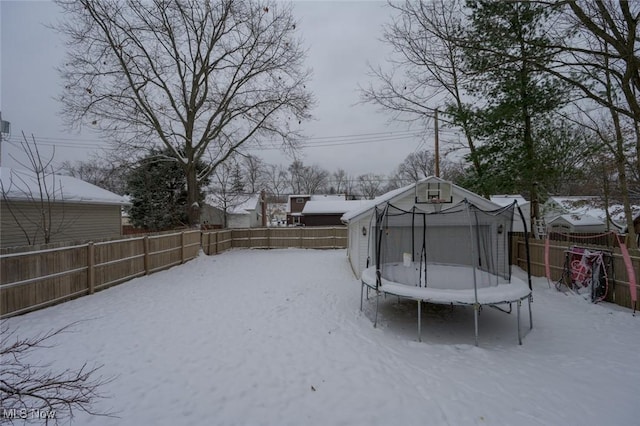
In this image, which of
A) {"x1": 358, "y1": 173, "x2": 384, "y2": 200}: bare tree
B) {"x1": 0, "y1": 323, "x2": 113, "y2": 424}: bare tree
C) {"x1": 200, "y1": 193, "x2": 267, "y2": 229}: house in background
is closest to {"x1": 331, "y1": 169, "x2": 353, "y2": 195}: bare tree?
{"x1": 358, "y1": 173, "x2": 384, "y2": 200}: bare tree

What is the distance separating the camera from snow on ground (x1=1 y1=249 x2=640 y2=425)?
3000 mm

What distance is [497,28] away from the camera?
21.7ft

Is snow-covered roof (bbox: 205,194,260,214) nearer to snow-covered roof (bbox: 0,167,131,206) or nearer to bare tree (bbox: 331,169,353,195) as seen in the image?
snow-covered roof (bbox: 0,167,131,206)

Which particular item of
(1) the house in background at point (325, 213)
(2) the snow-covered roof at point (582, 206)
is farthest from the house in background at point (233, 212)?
(2) the snow-covered roof at point (582, 206)

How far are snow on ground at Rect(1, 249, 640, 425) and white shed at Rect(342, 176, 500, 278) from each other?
7.35 feet

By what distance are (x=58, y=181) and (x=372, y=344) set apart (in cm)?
1309

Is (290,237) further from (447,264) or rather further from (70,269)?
(70,269)

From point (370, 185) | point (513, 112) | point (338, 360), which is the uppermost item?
point (370, 185)

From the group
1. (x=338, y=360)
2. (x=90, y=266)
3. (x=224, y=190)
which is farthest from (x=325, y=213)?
(x=338, y=360)

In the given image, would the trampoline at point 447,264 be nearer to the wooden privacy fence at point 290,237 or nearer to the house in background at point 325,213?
the wooden privacy fence at point 290,237

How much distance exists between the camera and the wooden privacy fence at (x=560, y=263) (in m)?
6.29

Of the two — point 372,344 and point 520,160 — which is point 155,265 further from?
point 520,160

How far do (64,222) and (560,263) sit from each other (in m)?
16.1

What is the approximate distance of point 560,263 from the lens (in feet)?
26.8
